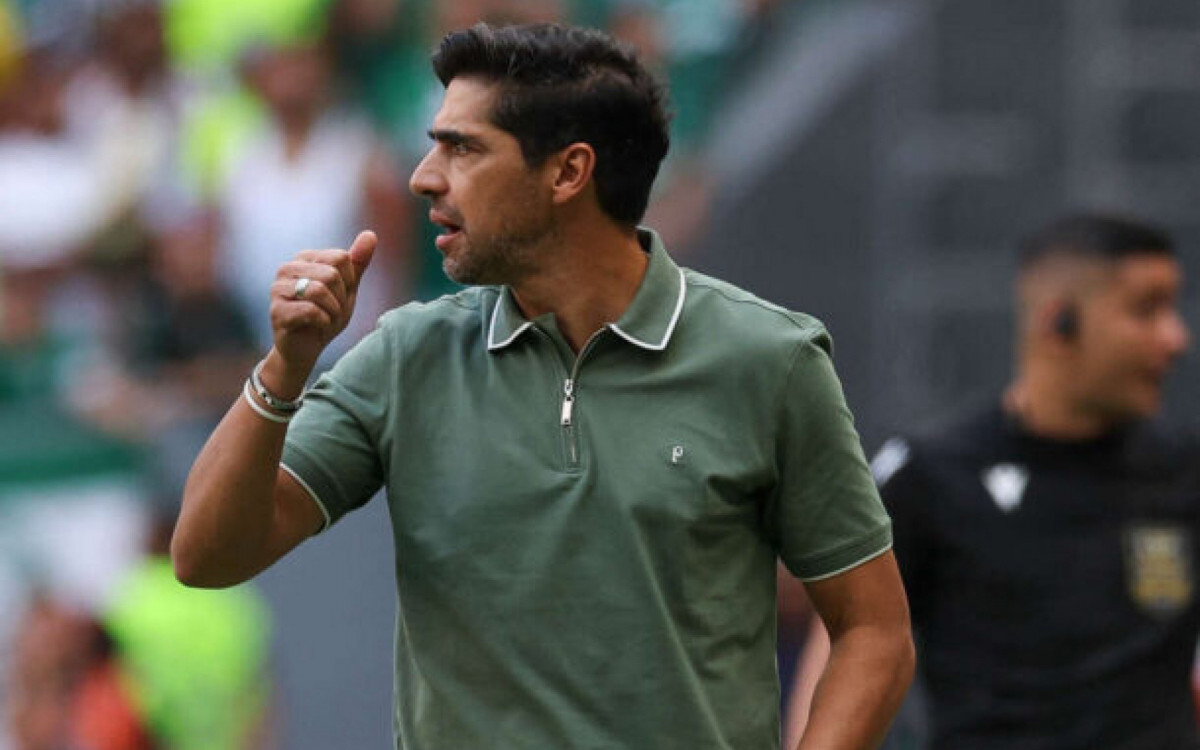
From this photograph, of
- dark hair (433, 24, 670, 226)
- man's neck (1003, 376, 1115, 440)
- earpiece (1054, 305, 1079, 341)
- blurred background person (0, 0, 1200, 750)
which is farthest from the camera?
blurred background person (0, 0, 1200, 750)

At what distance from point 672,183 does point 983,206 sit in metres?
1.11

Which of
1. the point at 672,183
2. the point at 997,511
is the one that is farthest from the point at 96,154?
the point at 997,511

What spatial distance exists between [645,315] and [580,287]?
0.11 m

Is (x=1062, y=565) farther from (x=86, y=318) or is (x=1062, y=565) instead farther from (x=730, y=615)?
(x=86, y=318)

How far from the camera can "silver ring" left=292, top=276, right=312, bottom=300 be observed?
3270 millimetres

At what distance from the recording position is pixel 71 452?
28.3ft

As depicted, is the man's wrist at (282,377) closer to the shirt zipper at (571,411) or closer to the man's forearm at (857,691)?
the shirt zipper at (571,411)

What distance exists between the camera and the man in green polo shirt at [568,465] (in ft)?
11.2

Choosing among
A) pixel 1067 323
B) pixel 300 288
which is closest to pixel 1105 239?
pixel 1067 323

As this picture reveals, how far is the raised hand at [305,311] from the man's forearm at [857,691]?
33.3 inches

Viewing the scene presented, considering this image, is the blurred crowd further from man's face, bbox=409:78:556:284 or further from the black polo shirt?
man's face, bbox=409:78:556:284

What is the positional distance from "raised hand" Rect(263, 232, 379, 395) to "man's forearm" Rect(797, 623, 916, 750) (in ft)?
2.78

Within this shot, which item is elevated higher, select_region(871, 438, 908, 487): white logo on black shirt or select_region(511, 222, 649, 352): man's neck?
select_region(511, 222, 649, 352): man's neck

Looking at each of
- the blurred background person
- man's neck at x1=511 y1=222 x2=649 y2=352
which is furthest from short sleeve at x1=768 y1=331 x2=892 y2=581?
the blurred background person
